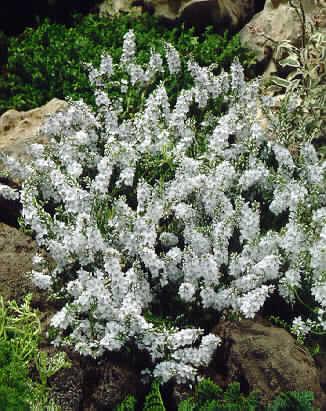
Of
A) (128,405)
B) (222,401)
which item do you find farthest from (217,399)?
(128,405)

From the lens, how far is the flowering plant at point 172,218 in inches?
147

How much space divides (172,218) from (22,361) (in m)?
1.36

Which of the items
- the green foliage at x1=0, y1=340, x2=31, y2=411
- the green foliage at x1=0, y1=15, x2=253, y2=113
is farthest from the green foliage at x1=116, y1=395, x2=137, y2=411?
the green foliage at x1=0, y1=15, x2=253, y2=113

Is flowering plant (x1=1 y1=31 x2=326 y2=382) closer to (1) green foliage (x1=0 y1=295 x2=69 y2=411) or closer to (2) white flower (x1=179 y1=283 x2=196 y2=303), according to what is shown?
(2) white flower (x1=179 y1=283 x2=196 y2=303)

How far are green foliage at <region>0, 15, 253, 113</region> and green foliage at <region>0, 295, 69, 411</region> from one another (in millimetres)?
2567

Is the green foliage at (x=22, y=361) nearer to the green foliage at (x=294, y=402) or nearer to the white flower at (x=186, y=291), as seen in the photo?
the white flower at (x=186, y=291)

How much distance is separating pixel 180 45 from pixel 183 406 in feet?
12.7

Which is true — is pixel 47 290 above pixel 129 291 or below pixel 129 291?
below

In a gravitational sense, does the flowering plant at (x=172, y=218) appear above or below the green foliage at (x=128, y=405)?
above

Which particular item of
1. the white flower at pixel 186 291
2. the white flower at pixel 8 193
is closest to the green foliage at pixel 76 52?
the white flower at pixel 8 193

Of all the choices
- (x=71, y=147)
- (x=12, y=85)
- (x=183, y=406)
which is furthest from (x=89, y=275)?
(x=12, y=85)

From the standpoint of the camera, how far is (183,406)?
3352mm

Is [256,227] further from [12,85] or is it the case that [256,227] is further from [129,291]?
[12,85]

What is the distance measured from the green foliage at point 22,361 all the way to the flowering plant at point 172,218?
0.15 meters
